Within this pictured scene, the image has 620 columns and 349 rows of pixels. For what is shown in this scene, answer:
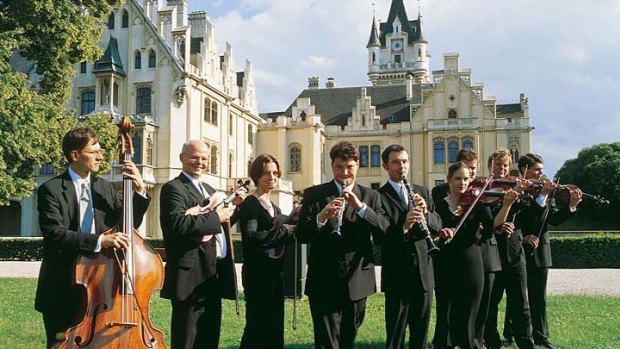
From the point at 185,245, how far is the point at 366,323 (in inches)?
168

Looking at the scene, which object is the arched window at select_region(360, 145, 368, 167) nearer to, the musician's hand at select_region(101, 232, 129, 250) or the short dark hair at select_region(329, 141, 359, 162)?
the short dark hair at select_region(329, 141, 359, 162)

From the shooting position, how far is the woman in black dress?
527 cm

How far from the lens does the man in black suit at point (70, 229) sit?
4121 millimetres

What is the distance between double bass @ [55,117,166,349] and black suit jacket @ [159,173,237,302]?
0.38 metres

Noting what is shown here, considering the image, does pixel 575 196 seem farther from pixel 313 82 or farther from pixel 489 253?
pixel 313 82

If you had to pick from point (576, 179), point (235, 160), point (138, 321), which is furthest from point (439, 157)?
point (138, 321)

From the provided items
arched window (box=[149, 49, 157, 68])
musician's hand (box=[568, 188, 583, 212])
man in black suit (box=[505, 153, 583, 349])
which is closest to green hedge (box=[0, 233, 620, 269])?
man in black suit (box=[505, 153, 583, 349])

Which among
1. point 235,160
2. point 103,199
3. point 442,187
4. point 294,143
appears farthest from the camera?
point 294,143

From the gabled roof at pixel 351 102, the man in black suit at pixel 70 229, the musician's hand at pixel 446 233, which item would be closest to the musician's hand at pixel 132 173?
the man in black suit at pixel 70 229

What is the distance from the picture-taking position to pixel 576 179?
155 feet

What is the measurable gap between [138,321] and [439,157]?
43735mm

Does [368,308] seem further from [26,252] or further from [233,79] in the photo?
[233,79]

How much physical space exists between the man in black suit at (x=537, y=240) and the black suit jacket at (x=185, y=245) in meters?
3.71

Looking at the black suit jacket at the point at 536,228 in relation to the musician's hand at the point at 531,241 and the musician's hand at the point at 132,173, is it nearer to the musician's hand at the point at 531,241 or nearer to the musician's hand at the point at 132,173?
the musician's hand at the point at 531,241
